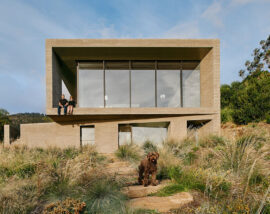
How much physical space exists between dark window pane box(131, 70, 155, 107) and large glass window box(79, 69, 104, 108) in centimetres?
189

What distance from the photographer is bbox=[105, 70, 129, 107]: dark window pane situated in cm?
997

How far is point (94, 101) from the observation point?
9953mm

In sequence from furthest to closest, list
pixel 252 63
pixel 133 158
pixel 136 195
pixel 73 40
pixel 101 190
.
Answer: pixel 252 63, pixel 73 40, pixel 133 158, pixel 136 195, pixel 101 190

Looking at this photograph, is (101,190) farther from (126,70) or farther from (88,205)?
(126,70)

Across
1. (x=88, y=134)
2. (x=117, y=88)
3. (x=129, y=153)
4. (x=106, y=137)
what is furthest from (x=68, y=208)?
(x=117, y=88)

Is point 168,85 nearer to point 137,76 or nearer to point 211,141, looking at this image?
point 137,76

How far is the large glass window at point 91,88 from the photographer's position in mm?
9945

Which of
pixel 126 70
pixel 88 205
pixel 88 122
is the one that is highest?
pixel 126 70

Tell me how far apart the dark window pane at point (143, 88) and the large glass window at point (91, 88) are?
6.20 feet

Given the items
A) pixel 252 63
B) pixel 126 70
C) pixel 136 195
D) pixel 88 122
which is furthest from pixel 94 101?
pixel 252 63

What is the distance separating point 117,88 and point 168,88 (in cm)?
304

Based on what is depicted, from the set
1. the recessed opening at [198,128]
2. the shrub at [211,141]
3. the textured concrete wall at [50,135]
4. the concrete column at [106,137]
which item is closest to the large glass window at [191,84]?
the recessed opening at [198,128]

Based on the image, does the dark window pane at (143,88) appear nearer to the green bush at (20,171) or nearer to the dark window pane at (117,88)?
the dark window pane at (117,88)

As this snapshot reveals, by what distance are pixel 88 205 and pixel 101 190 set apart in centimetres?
34
